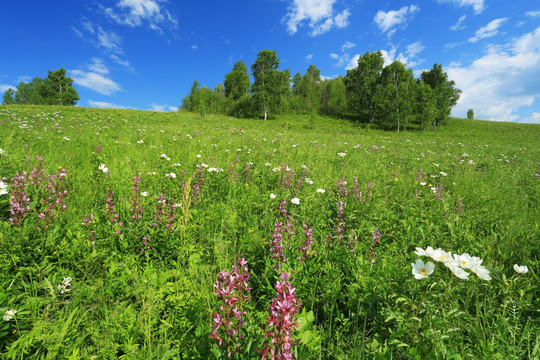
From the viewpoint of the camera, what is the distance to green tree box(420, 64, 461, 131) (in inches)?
1316

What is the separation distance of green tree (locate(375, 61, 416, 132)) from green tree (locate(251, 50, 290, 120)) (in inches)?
576

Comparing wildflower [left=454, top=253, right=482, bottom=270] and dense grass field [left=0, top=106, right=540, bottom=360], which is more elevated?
wildflower [left=454, top=253, right=482, bottom=270]

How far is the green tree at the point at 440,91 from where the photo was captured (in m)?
33.4

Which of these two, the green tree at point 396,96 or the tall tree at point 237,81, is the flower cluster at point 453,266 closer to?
the green tree at point 396,96

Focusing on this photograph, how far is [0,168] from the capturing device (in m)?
3.56

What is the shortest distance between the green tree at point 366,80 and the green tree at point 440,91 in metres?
8.34

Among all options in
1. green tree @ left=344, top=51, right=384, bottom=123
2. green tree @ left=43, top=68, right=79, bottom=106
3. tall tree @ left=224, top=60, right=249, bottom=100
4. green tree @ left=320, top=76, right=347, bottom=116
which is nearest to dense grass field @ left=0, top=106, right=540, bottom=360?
green tree @ left=344, top=51, right=384, bottom=123

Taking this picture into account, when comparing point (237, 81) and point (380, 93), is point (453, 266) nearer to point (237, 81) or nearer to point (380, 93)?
point (380, 93)

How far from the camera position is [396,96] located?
101 ft

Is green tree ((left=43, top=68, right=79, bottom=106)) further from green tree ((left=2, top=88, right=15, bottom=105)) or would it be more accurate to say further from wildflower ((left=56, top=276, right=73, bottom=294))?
wildflower ((left=56, top=276, right=73, bottom=294))

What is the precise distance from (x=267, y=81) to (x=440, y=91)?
87.8ft

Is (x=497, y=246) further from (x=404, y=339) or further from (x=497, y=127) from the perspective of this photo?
(x=497, y=127)

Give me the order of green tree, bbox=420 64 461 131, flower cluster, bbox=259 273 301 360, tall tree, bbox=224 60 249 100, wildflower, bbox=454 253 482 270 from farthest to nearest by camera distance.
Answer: tall tree, bbox=224 60 249 100 < green tree, bbox=420 64 461 131 < wildflower, bbox=454 253 482 270 < flower cluster, bbox=259 273 301 360

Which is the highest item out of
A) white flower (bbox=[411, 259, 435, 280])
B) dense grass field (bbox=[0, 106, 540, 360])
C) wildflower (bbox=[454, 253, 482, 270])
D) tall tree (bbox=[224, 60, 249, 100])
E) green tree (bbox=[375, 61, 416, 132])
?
tall tree (bbox=[224, 60, 249, 100])
